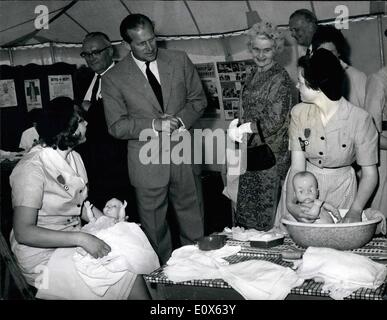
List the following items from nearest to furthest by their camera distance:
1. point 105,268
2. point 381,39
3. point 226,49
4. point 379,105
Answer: point 105,268 → point 379,105 → point 381,39 → point 226,49

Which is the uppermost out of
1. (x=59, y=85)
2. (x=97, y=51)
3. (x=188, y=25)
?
(x=188, y=25)

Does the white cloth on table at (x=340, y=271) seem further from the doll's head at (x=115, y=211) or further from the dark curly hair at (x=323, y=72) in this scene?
the doll's head at (x=115, y=211)

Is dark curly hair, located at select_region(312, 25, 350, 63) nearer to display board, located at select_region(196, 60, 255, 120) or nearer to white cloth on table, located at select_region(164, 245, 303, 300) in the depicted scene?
display board, located at select_region(196, 60, 255, 120)

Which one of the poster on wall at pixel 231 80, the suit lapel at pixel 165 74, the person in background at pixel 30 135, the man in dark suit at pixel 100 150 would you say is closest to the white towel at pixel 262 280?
the suit lapel at pixel 165 74

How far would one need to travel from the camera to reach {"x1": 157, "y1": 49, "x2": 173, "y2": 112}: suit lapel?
10.7 ft

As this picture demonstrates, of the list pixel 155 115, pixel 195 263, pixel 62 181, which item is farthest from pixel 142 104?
pixel 195 263

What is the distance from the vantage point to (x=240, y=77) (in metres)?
4.86

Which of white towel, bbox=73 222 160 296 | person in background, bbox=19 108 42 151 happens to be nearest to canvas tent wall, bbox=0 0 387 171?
person in background, bbox=19 108 42 151

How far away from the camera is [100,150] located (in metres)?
3.58

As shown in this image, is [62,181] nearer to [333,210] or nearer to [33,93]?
[333,210]

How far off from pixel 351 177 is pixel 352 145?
21 centimetres

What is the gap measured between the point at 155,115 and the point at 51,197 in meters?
1.08

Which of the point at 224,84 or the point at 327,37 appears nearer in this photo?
the point at 327,37

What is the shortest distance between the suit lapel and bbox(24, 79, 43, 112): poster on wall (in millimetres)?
2206
